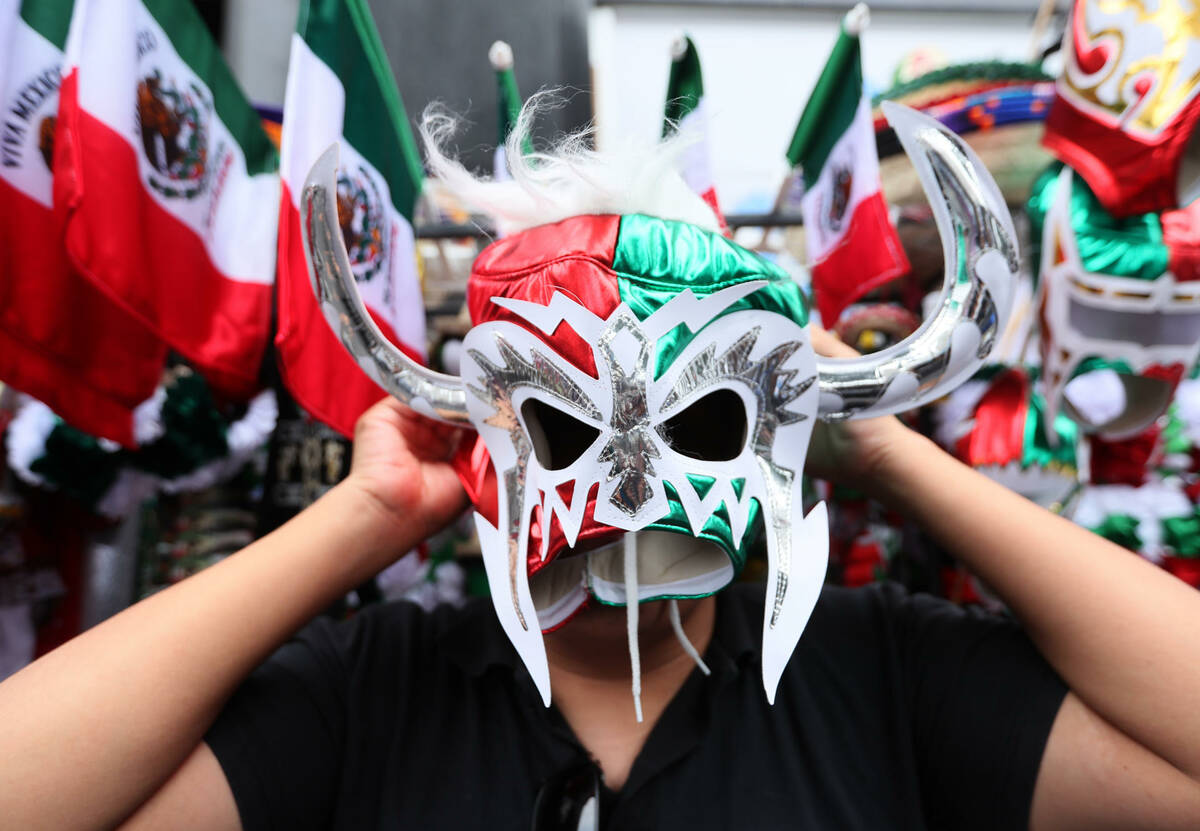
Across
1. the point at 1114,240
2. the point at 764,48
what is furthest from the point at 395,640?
the point at 764,48

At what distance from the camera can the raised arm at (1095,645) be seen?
2.44 ft

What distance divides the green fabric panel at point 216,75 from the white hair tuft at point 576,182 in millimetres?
557

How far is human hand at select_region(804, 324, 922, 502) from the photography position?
96cm

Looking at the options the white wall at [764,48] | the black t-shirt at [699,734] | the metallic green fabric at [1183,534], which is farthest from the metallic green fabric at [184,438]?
the white wall at [764,48]

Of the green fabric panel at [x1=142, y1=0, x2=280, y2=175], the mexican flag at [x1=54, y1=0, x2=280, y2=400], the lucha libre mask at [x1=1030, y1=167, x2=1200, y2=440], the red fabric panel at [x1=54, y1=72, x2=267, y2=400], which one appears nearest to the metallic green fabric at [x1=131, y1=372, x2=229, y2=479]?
the mexican flag at [x1=54, y1=0, x2=280, y2=400]

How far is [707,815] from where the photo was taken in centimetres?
82

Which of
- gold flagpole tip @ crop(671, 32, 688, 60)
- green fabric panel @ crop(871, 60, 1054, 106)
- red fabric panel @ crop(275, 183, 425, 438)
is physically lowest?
red fabric panel @ crop(275, 183, 425, 438)

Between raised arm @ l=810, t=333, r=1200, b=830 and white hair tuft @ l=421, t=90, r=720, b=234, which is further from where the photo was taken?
white hair tuft @ l=421, t=90, r=720, b=234

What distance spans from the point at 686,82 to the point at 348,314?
841 millimetres

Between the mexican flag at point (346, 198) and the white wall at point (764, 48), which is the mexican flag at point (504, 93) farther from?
the white wall at point (764, 48)

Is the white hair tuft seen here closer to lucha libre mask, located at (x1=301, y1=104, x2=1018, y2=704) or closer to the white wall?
lucha libre mask, located at (x1=301, y1=104, x2=1018, y2=704)

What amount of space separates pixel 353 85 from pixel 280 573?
923 millimetres

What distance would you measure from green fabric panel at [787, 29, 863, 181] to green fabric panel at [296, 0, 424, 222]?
34.7 inches

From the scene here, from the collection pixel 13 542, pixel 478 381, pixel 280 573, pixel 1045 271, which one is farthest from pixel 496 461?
pixel 13 542
